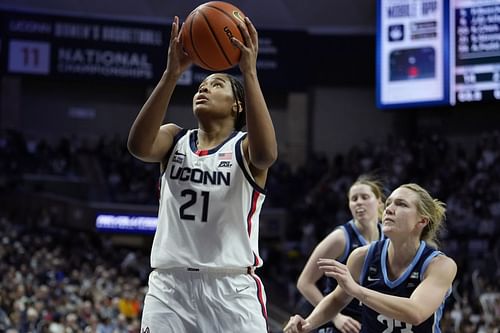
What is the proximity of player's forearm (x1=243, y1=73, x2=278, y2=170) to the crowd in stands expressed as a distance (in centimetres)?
894

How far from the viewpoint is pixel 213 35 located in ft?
11.4

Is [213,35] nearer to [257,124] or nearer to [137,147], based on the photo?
[257,124]

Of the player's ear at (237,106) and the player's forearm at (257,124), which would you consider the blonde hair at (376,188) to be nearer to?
the player's ear at (237,106)

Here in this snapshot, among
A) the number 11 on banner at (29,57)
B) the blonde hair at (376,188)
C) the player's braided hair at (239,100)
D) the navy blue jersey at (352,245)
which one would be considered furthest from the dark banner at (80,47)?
the player's braided hair at (239,100)

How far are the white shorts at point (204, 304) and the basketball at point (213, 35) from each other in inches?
35.1

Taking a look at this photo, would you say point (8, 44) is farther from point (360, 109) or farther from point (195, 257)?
point (195, 257)

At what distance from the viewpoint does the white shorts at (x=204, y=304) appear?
343 cm

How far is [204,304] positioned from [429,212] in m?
1.35

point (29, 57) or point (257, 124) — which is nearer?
point (257, 124)

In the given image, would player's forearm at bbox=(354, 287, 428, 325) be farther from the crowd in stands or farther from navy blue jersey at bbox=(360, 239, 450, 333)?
the crowd in stands

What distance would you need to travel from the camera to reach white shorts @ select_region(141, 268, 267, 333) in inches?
135

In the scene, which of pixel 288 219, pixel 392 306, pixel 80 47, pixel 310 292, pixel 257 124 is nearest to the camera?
pixel 257 124

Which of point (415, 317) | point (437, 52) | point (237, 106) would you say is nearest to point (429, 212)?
point (415, 317)

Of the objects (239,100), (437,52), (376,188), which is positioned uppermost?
(437,52)
